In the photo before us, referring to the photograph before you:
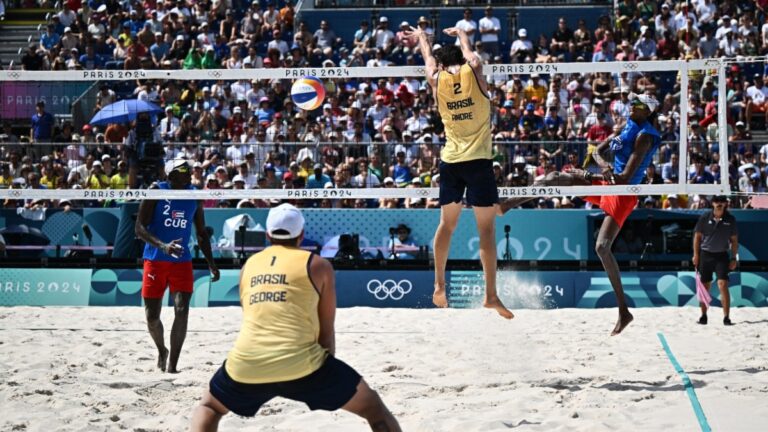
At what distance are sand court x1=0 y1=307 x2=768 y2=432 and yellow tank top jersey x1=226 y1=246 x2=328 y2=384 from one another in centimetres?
196

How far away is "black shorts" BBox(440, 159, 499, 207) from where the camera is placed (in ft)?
24.8

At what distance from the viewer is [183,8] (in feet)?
63.0

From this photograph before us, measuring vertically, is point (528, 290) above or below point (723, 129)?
below

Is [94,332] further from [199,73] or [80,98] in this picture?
[80,98]

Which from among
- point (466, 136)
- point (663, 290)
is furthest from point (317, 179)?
point (466, 136)

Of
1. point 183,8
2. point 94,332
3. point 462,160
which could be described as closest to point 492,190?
point 462,160

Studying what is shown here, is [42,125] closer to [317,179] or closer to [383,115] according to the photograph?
[317,179]

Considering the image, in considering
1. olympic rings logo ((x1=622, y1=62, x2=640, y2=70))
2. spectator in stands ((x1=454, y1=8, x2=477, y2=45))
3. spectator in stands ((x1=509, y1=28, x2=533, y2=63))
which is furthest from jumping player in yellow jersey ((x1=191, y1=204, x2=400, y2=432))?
spectator in stands ((x1=454, y1=8, x2=477, y2=45))

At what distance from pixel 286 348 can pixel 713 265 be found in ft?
28.0

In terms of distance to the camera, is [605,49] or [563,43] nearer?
[605,49]

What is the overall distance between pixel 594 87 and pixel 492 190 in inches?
263

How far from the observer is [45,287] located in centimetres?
1345

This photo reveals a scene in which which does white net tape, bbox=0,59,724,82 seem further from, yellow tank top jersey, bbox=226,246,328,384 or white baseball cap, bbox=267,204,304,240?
yellow tank top jersey, bbox=226,246,328,384

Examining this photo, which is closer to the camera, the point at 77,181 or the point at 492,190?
the point at 492,190
